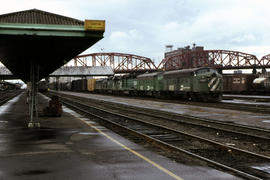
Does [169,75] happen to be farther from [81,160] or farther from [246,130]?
[81,160]

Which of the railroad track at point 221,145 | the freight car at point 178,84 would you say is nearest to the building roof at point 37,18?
the railroad track at point 221,145

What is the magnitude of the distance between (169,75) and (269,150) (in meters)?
30.3

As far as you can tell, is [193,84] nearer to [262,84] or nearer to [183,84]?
[183,84]

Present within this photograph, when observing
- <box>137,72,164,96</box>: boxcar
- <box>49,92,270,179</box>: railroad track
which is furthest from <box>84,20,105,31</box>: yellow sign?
<box>137,72,164,96</box>: boxcar

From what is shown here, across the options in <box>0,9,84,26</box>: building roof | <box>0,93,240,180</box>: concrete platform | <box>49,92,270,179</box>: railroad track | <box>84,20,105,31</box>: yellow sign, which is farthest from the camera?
<box>0,9,84,26</box>: building roof

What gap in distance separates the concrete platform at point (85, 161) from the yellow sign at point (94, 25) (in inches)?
159

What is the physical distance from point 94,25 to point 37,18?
8.91 feet

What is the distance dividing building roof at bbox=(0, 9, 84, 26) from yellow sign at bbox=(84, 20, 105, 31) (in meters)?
0.80

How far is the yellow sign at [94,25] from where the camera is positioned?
36.4 feet

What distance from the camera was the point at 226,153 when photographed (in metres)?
9.28

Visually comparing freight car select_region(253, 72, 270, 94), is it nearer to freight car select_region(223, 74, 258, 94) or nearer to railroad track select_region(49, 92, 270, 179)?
freight car select_region(223, 74, 258, 94)

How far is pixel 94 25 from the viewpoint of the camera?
36.7 ft

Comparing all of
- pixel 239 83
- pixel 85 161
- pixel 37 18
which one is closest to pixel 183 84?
pixel 239 83

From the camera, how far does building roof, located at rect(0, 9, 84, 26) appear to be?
38.7 feet
